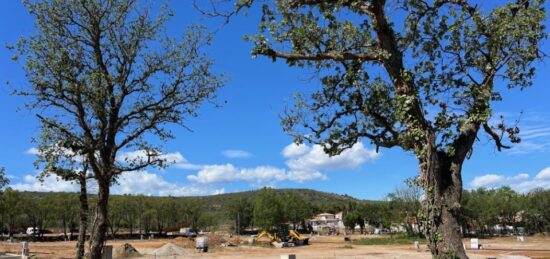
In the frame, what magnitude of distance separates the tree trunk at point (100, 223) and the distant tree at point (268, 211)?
7753 centimetres

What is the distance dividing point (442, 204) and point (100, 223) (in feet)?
31.7

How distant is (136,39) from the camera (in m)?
16.8

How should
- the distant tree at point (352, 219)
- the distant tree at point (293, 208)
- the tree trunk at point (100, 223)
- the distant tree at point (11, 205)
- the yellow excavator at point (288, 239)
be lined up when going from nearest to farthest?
the tree trunk at point (100, 223) < the yellow excavator at point (288, 239) < the distant tree at point (11, 205) < the distant tree at point (293, 208) < the distant tree at point (352, 219)

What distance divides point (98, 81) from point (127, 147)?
2391mm

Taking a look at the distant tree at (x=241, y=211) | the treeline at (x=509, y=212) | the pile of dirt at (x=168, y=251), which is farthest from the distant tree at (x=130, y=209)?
the treeline at (x=509, y=212)

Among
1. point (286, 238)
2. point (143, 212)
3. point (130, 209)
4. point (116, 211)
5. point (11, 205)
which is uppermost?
point (11, 205)

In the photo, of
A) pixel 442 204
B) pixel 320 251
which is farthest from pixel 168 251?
pixel 442 204

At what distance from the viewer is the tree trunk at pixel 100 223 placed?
14.6m

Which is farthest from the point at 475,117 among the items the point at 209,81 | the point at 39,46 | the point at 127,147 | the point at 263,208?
the point at 263,208

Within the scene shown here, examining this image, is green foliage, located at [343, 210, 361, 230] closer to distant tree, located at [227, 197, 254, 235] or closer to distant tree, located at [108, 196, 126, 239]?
distant tree, located at [227, 197, 254, 235]

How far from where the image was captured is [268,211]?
9262 centimetres

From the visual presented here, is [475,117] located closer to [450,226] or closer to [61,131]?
[450,226]

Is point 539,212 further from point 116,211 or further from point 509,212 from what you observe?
point 116,211

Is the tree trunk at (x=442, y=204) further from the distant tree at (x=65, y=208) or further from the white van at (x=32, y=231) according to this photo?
the white van at (x=32, y=231)
